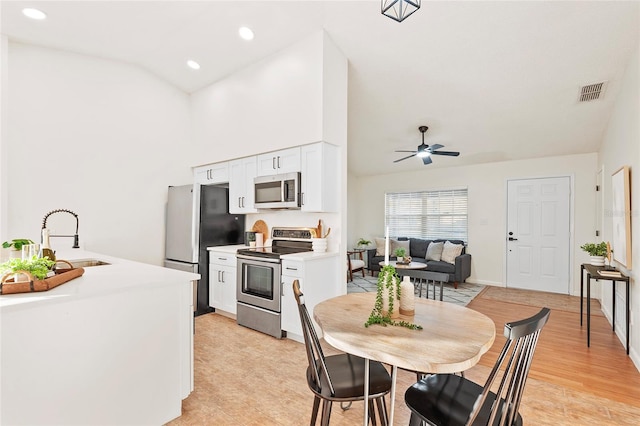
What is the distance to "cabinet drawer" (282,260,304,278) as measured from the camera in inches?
123

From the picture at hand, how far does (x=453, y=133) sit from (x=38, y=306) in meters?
A: 5.27

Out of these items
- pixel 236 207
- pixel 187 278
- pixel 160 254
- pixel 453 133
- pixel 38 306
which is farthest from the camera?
pixel 453 133

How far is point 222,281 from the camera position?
3.97 m

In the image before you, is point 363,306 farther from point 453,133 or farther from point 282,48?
point 453,133

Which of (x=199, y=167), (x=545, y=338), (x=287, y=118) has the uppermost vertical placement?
(x=287, y=118)

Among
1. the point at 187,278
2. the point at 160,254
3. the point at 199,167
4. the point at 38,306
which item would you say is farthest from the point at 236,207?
the point at 38,306

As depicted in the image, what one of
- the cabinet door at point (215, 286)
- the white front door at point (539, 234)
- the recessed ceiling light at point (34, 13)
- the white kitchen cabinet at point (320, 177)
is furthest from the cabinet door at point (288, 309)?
the white front door at point (539, 234)

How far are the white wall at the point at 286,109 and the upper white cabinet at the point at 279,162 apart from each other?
0.08 m

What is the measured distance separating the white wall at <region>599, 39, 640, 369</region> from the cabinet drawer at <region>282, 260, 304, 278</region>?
3.04 m

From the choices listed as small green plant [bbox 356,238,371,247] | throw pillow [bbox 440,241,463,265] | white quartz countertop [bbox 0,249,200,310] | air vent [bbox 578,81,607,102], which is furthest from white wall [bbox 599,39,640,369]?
small green plant [bbox 356,238,371,247]

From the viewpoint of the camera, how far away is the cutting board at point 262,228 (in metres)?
Result: 4.43

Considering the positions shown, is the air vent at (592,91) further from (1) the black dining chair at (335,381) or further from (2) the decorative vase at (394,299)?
(1) the black dining chair at (335,381)

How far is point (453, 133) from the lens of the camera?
4.96 meters

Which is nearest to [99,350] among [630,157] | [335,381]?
[335,381]
